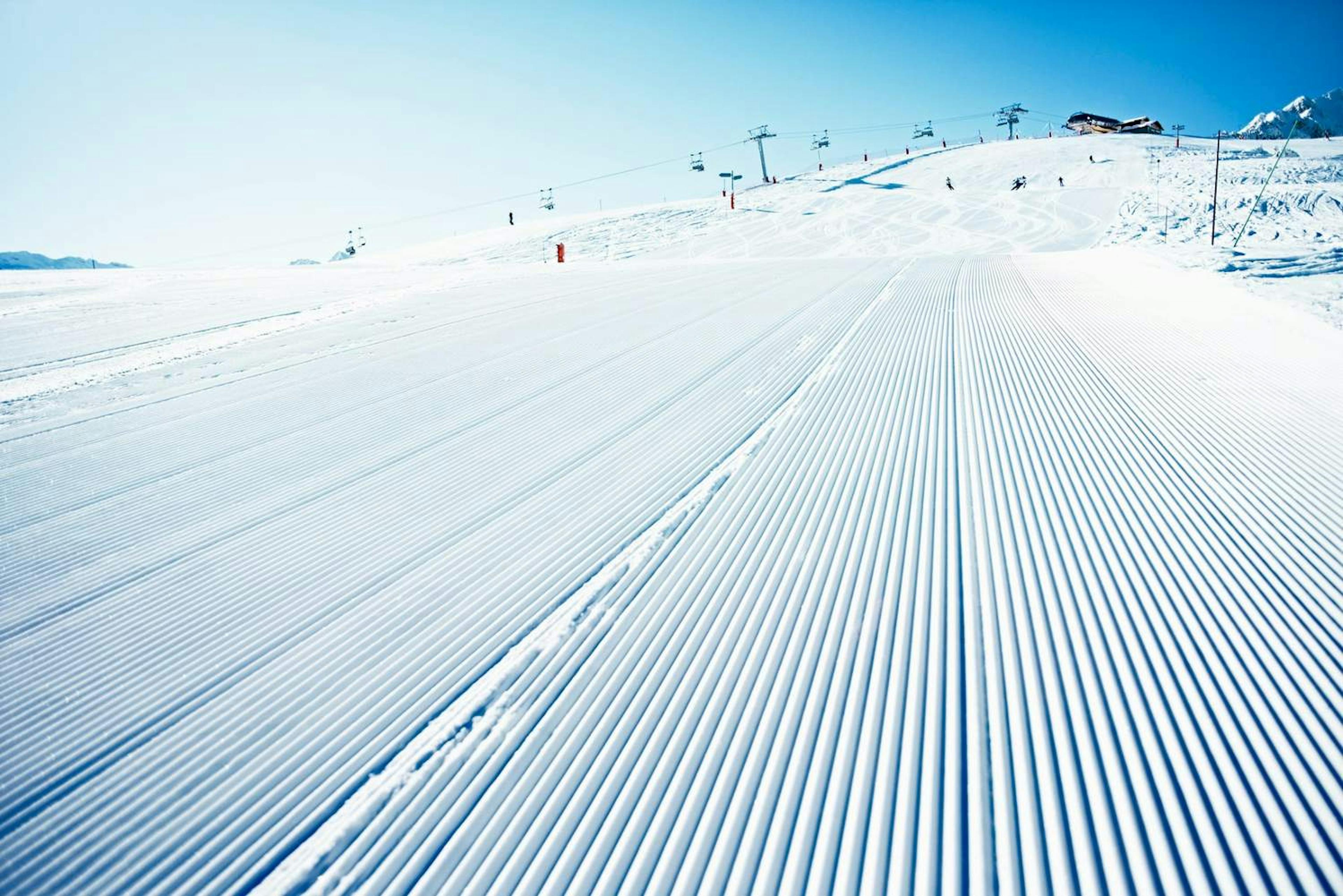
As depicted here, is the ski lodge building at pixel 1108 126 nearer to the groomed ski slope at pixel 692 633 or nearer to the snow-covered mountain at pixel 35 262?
the groomed ski slope at pixel 692 633

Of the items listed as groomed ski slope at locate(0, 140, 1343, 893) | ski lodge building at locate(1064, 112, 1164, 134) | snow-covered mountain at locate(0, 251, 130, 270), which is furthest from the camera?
snow-covered mountain at locate(0, 251, 130, 270)

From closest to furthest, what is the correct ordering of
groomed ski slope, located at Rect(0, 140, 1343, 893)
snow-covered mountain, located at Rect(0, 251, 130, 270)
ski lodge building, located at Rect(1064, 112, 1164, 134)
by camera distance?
groomed ski slope, located at Rect(0, 140, 1343, 893) → ski lodge building, located at Rect(1064, 112, 1164, 134) → snow-covered mountain, located at Rect(0, 251, 130, 270)

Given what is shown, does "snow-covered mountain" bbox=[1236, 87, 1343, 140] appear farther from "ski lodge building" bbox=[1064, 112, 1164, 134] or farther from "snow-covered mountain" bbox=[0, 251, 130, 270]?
"snow-covered mountain" bbox=[0, 251, 130, 270]

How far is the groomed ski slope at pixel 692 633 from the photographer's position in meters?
2.21

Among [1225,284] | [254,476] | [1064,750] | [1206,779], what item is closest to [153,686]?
[254,476]

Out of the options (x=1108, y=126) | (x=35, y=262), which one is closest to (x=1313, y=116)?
(x=1108, y=126)

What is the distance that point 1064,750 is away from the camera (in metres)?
2.46

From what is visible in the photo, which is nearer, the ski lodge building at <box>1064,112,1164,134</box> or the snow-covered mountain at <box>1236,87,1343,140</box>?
the ski lodge building at <box>1064,112,1164,134</box>

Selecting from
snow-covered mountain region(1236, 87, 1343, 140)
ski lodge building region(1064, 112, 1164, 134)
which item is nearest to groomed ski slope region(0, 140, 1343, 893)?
ski lodge building region(1064, 112, 1164, 134)

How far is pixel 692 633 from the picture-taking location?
3.28 meters

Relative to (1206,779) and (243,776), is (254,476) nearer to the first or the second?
(243,776)

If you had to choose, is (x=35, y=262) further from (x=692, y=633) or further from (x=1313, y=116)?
(x=1313, y=116)

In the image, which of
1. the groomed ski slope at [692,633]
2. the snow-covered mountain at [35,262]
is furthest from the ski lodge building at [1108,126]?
the snow-covered mountain at [35,262]

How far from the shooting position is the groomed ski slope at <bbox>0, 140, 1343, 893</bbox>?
2.21 meters
